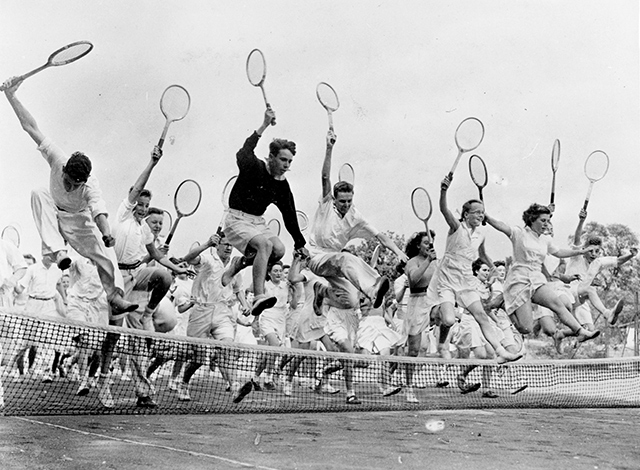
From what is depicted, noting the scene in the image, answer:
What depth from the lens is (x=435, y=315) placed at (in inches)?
423

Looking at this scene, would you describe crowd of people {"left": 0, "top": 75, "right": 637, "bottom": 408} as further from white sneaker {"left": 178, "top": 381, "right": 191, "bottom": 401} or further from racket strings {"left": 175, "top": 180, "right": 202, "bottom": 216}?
racket strings {"left": 175, "top": 180, "right": 202, "bottom": 216}

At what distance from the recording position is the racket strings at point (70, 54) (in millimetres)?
7312

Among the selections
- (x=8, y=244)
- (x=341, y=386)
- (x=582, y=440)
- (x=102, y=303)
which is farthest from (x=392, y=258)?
(x=582, y=440)

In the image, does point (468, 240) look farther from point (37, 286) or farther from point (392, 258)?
point (392, 258)

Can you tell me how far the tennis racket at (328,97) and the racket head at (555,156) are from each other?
3783 mm

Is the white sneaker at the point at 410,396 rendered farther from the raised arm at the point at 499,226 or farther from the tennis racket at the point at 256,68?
the tennis racket at the point at 256,68

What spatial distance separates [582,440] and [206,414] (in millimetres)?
3098

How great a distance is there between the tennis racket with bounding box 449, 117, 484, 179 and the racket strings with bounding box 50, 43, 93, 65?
482cm

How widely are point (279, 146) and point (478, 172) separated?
366 centimetres

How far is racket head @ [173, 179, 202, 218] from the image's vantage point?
1006 cm

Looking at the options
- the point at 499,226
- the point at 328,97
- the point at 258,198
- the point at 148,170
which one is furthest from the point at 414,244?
the point at 148,170

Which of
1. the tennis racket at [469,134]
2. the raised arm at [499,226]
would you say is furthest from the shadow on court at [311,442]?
the tennis racket at [469,134]

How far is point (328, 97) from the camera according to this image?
9969 mm

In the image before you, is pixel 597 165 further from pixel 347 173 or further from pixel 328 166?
pixel 328 166
